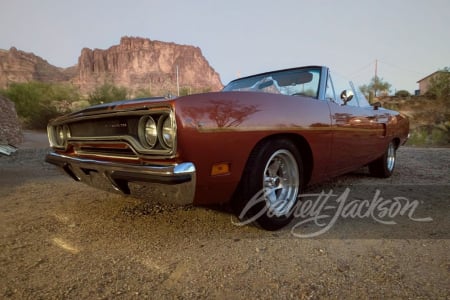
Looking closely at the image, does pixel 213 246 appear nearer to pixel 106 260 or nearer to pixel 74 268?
pixel 106 260

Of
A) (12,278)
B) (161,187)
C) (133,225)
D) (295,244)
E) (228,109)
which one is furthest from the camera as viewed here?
(133,225)

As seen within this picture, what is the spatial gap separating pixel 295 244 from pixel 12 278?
5.41ft

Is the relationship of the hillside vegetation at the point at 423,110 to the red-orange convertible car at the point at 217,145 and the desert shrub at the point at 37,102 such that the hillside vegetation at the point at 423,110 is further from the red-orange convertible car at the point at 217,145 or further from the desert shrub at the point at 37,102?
the desert shrub at the point at 37,102

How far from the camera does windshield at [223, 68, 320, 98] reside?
2850mm

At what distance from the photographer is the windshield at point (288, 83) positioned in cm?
285

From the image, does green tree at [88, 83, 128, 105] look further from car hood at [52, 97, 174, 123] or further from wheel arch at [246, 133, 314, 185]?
wheel arch at [246, 133, 314, 185]

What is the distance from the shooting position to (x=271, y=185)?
226cm

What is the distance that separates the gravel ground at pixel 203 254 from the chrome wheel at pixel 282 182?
187 mm

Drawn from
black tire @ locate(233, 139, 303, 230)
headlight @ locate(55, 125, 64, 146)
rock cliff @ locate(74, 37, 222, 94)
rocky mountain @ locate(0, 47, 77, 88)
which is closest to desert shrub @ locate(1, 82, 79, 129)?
headlight @ locate(55, 125, 64, 146)

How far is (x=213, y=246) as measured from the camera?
188 cm

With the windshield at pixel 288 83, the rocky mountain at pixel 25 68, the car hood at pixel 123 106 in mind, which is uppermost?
Answer: the rocky mountain at pixel 25 68

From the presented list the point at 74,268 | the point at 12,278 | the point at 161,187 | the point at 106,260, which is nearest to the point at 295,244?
the point at 161,187

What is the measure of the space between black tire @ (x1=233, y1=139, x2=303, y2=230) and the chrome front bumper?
0.43 meters

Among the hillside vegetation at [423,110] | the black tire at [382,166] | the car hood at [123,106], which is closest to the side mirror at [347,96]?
the black tire at [382,166]
